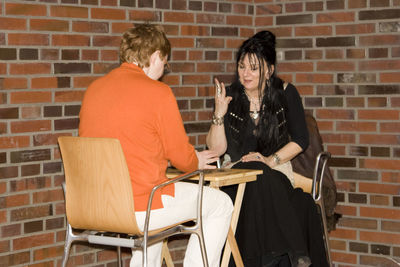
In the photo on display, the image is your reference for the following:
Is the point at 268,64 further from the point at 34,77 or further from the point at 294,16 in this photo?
the point at 34,77

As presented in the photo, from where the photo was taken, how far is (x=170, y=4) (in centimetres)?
404

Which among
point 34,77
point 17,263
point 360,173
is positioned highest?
point 34,77

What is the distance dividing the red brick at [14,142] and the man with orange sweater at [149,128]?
67cm

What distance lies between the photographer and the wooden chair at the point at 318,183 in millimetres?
3621

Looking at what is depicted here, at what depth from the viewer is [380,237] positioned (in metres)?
4.17

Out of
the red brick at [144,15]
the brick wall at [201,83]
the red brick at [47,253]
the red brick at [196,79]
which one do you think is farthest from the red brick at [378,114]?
the red brick at [47,253]

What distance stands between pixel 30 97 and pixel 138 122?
97cm

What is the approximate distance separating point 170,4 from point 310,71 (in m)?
1.05

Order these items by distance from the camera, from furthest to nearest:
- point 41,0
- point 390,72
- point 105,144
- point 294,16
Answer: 1. point 294,16
2. point 390,72
3. point 41,0
4. point 105,144

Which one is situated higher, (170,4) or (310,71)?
(170,4)

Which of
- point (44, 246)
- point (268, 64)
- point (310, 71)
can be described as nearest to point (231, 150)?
point (268, 64)

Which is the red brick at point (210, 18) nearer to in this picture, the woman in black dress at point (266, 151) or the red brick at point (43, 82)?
the woman in black dress at point (266, 151)

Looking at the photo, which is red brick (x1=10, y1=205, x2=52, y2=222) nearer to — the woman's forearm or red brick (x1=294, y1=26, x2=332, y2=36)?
the woman's forearm

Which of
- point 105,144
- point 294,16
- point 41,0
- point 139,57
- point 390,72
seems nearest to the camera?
point 105,144
